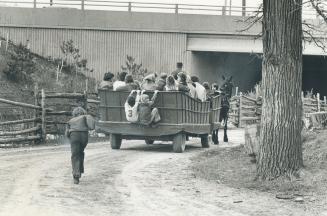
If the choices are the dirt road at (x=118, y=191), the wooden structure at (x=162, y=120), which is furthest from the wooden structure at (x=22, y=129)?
the dirt road at (x=118, y=191)

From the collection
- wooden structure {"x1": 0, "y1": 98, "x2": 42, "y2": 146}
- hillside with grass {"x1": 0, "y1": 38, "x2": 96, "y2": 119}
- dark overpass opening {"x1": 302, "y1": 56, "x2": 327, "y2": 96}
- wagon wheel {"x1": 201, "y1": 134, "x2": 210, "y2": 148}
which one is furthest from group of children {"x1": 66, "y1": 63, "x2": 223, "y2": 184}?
dark overpass opening {"x1": 302, "y1": 56, "x2": 327, "y2": 96}

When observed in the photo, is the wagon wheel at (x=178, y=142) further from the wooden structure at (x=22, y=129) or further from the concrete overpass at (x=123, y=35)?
the concrete overpass at (x=123, y=35)

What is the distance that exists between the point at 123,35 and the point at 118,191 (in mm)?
28988

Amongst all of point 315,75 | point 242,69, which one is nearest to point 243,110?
point 242,69

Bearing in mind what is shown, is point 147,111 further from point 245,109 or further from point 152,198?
point 245,109

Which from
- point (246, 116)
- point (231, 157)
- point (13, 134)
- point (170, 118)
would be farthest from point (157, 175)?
point (246, 116)

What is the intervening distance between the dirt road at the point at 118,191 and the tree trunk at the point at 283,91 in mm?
992

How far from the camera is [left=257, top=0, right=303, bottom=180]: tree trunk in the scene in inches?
433

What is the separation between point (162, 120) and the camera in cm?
1627

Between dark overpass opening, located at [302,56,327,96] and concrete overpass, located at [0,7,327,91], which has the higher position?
concrete overpass, located at [0,7,327,91]

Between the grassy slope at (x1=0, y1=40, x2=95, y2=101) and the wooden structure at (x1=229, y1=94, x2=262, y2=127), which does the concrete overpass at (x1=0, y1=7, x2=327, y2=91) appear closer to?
the grassy slope at (x1=0, y1=40, x2=95, y2=101)

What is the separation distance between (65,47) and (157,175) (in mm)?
25968

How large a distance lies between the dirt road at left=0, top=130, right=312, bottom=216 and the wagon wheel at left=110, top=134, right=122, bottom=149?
1966 millimetres

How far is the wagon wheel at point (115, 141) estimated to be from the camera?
16891mm
